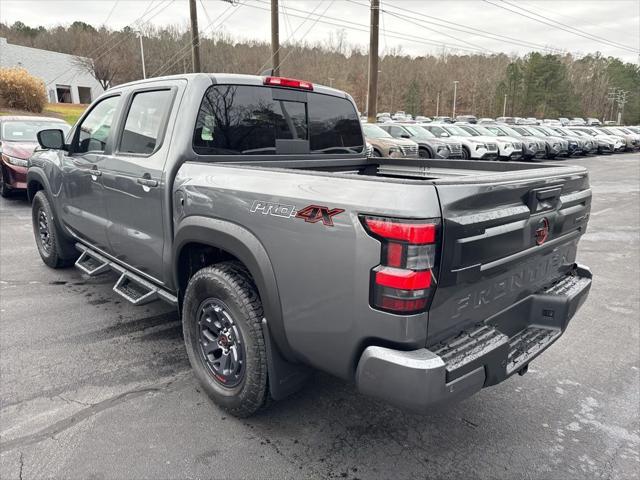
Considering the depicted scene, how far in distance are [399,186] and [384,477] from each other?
146cm

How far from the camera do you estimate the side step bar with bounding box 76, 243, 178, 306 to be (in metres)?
3.41

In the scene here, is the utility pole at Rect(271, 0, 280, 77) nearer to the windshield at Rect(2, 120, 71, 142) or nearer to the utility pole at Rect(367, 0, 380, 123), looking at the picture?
the utility pole at Rect(367, 0, 380, 123)

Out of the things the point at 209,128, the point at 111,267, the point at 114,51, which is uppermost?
the point at 114,51

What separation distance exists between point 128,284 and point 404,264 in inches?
Answer: 115

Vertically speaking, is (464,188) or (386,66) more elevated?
(386,66)

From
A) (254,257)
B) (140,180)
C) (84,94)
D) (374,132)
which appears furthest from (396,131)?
(84,94)

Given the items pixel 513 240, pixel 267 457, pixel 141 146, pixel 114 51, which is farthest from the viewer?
pixel 114 51

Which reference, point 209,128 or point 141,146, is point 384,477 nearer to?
point 209,128

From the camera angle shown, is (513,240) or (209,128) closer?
(513,240)

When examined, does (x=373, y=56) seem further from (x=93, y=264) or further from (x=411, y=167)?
(x=93, y=264)

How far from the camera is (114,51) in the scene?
217 ft

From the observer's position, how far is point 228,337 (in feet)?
8.90

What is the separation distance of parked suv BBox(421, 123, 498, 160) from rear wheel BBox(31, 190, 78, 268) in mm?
14725

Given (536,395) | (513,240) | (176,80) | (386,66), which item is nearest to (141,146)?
(176,80)
